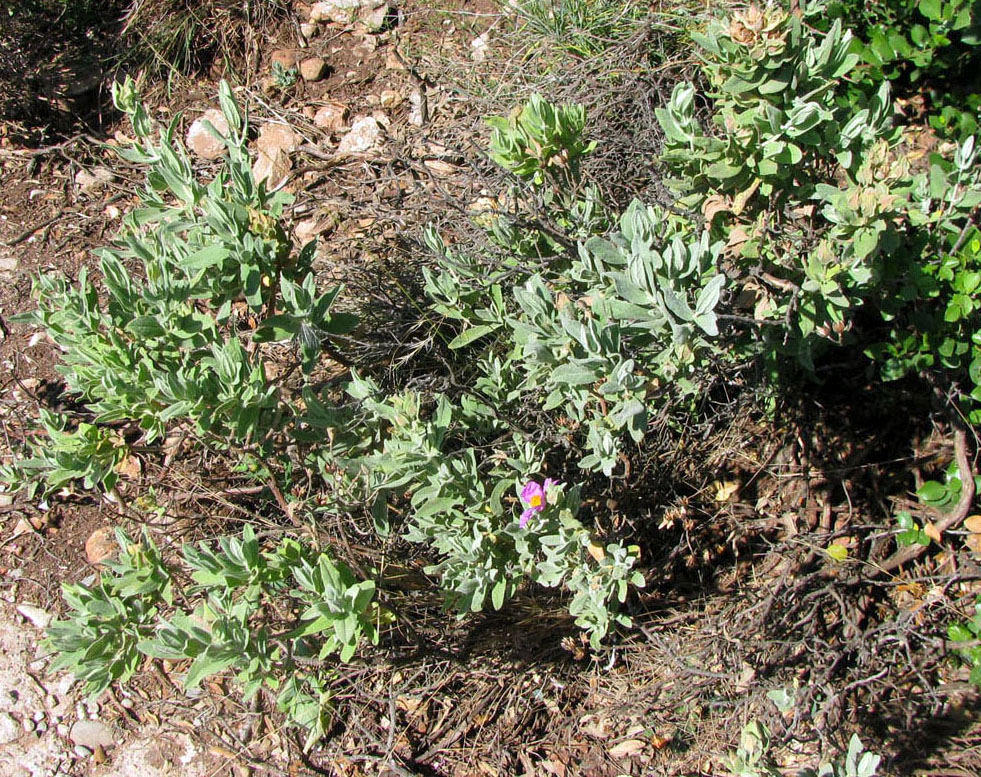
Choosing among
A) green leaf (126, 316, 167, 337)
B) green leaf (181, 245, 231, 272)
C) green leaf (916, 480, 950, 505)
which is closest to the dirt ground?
green leaf (916, 480, 950, 505)

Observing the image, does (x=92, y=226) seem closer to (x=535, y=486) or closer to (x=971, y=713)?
(x=535, y=486)

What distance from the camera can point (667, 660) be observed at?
8.86 ft

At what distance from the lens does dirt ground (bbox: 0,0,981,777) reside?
258 centimetres

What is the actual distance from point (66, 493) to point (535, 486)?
2.05 meters

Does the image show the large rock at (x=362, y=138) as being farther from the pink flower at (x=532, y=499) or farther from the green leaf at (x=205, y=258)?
the pink flower at (x=532, y=499)

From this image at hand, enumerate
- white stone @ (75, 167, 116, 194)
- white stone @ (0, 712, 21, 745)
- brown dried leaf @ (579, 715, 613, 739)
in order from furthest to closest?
white stone @ (75, 167, 116, 194) < white stone @ (0, 712, 21, 745) < brown dried leaf @ (579, 715, 613, 739)

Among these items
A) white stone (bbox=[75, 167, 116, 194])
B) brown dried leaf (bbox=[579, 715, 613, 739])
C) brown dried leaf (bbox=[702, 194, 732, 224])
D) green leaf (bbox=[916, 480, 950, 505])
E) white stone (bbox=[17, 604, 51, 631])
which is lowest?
white stone (bbox=[17, 604, 51, 631])

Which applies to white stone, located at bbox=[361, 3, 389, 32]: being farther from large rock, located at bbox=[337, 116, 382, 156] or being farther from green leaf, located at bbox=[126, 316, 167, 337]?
green leaf, located at bbox=[126, 316, 167, 337]

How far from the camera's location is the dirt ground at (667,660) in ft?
8.45

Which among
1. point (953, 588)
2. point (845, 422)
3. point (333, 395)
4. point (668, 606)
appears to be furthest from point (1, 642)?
point (953, 588)

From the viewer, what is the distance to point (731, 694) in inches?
102

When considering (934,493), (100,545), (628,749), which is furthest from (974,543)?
(100,545)

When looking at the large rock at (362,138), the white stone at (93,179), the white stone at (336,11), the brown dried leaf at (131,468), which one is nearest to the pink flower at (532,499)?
the brown dried leaf at (131,468)

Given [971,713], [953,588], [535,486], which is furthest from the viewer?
[953,588]
